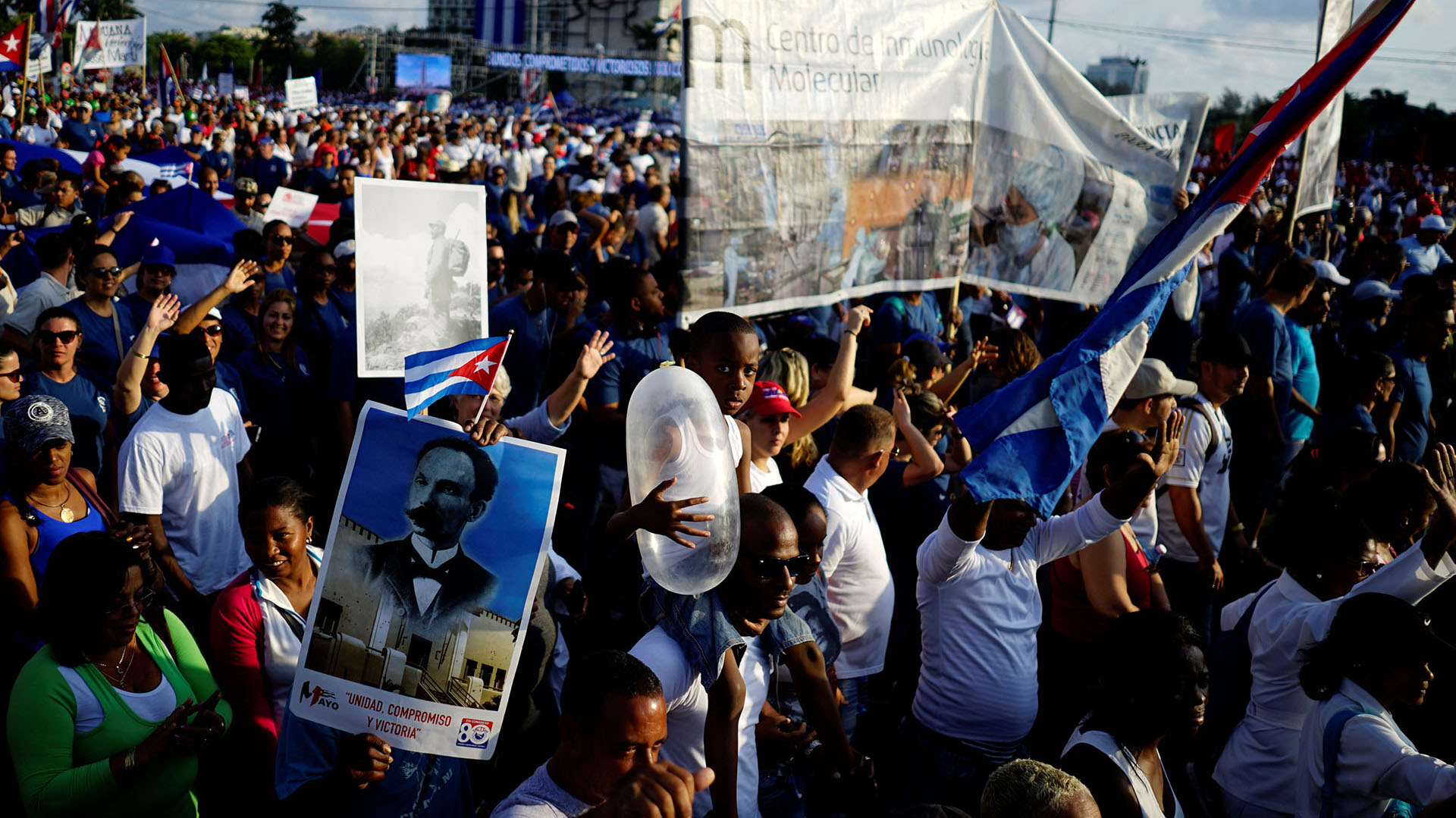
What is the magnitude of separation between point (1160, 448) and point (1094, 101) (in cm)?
301

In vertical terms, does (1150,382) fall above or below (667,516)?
above

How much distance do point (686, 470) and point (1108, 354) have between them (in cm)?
169

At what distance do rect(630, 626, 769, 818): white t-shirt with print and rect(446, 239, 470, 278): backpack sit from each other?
112 inches

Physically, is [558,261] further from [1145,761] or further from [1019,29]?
[1145,761]

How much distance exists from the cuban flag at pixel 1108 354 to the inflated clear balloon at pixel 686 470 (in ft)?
3.26

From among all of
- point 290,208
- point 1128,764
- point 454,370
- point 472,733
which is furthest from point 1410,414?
point 290,208

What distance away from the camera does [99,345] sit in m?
5.86

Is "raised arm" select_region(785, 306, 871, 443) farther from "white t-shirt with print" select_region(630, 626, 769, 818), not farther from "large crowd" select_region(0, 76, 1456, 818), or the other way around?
"white t-shirt with print" select_region(630, 626, 769, 818)

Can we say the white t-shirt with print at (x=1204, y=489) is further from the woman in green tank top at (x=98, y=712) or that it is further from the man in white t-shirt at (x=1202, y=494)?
the woman in green tank top at (x=98, y=712)

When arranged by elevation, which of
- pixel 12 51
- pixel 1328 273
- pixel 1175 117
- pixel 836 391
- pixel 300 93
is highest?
pixel 300 93

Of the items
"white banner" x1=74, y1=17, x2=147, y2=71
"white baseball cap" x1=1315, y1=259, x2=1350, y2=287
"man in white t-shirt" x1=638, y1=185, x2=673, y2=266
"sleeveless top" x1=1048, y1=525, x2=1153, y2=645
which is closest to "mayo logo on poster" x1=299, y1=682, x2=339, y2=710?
"sleeveless top" x1=1048, y1=525, x2=1153, y2=645

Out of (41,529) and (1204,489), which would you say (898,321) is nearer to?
(1204,489)

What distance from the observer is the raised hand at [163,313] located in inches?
187

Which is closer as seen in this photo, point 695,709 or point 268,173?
point 695,709
